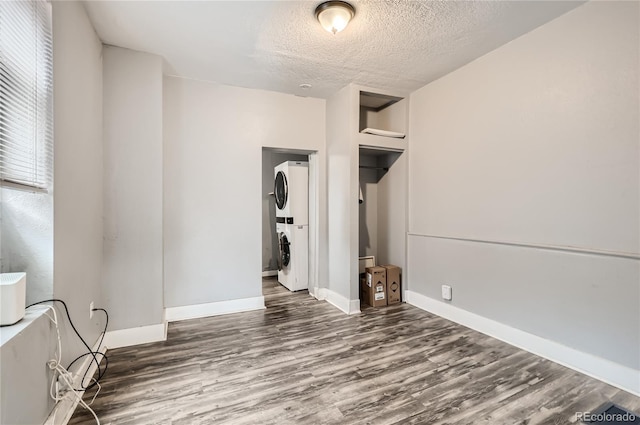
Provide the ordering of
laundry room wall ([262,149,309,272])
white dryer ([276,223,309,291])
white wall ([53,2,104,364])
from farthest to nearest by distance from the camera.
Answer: laundry room wall ([262,149,309,272])
white dryer ([276,223,309,291])
white wall ([53,2,104,364])

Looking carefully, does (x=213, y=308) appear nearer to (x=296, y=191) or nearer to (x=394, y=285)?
(x=296, y=191)

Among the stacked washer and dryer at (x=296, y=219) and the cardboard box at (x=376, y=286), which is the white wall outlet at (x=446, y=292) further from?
the stacked washer and dryer at (x=296, y=219)

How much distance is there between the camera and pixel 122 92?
2.57m

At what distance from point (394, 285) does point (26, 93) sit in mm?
3622

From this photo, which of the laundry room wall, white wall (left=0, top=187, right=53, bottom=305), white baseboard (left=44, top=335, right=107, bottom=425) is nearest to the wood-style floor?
white baseboard (left=44, top=335, right=107, bottom=425)

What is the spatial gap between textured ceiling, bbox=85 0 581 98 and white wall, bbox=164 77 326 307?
1.08 ft

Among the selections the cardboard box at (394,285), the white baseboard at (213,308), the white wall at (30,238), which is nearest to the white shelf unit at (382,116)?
the cardboard box at (394,285)

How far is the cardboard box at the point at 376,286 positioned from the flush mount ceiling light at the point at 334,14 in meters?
2.60

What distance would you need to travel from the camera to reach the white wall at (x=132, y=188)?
2.53m

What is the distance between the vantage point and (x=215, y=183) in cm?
327

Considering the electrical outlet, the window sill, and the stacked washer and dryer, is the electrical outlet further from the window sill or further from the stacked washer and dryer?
the stacked washer and dryer

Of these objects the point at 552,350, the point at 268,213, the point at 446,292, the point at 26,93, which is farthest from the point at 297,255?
the point at 26,93

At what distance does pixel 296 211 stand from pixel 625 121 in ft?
10.8

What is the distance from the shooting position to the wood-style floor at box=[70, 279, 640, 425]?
1.66 metres
